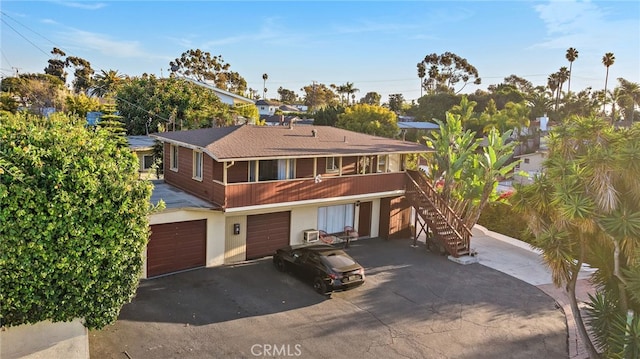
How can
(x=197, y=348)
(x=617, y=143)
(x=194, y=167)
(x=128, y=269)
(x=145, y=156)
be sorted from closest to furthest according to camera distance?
(x=617, y=143), (x=128, y=269), (x=197, y=348), (x=194, y=167), (x=145, y=156)

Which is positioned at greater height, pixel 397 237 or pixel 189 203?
pixel 189 203

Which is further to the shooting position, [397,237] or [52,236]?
[397,237]

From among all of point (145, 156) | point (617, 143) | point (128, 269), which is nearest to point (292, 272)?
point (128, 269)

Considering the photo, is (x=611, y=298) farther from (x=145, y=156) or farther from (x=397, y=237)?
(x=145, y=156)

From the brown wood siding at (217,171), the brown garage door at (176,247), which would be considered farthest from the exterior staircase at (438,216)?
the brown garage door at (176,247)

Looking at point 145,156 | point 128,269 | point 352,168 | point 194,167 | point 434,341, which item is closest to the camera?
point 128,269

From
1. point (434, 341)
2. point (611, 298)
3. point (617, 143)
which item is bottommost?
point (434, 341)

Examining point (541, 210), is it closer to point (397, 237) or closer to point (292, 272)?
point (292, 272)

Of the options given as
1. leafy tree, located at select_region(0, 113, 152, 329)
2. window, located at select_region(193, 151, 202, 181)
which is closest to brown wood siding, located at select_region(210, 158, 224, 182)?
window, located at select_region(193, 151, 202, 181)
